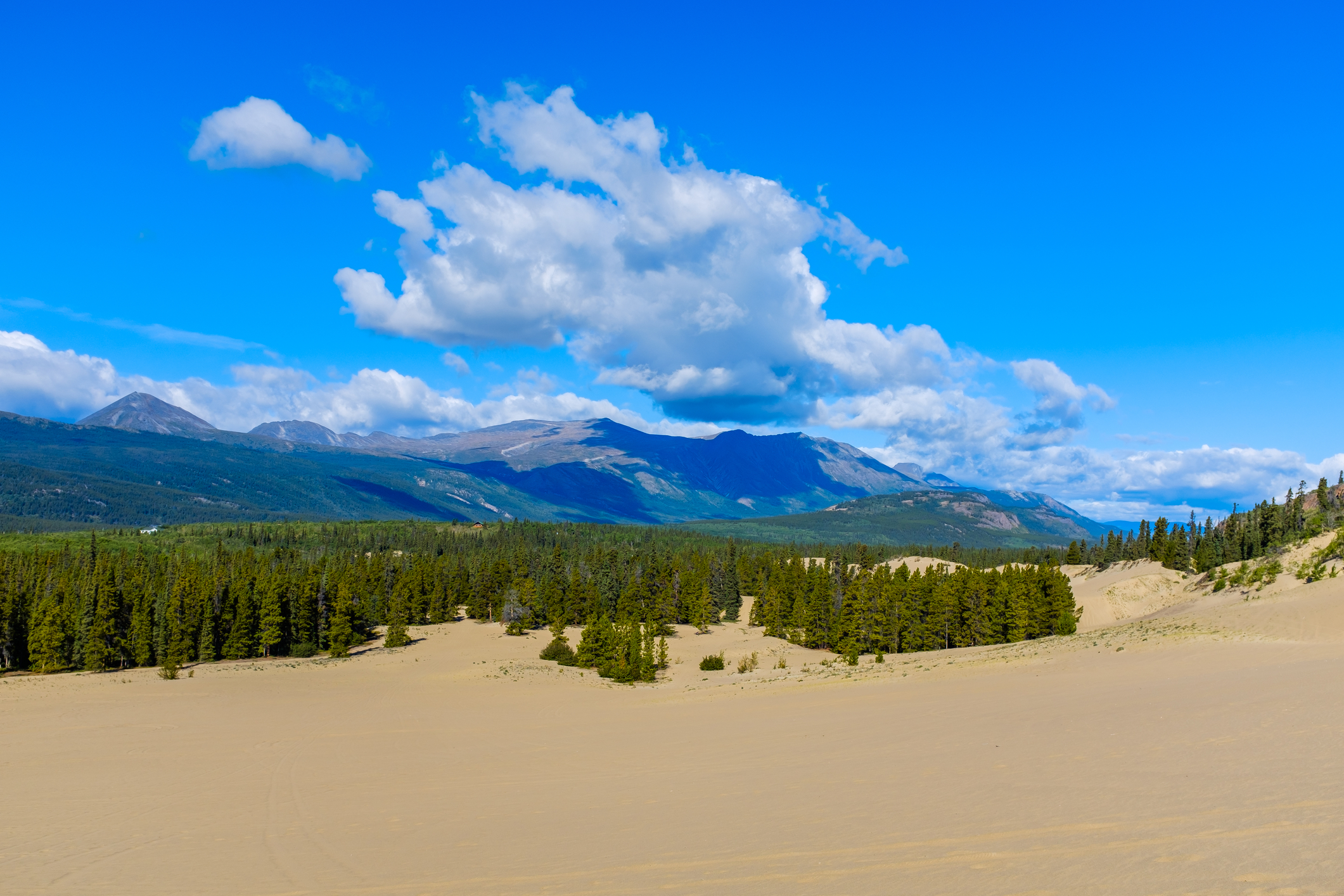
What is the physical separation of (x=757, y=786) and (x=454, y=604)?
324ft

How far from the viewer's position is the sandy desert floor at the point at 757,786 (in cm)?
1073

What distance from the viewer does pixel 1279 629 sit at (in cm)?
3919

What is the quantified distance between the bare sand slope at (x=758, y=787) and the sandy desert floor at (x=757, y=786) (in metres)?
0.10

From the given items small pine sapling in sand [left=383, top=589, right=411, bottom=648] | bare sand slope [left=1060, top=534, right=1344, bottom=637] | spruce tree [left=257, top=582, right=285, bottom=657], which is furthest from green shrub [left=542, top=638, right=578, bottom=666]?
bare sand slope [left=1060, top=534, right=1344, bottom=637]

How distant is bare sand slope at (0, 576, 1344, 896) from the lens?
10711 mm

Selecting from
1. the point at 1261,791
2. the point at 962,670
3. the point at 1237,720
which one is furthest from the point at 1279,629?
the point at 1261,791

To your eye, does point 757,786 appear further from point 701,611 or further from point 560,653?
point 701,611

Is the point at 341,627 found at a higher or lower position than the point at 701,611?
lower

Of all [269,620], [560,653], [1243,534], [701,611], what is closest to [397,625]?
[269,620]

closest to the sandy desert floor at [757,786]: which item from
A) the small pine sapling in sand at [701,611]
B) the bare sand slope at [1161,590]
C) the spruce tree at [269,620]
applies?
the bare sand slope at [1161,590]

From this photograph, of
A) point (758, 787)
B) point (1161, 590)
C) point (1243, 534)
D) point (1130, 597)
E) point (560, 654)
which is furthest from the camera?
point (1243, 534)

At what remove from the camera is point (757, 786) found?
18.1 m

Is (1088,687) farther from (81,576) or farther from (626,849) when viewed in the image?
(81,576)

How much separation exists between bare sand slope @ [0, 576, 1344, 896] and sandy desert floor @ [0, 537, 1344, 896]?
0.10 metres
